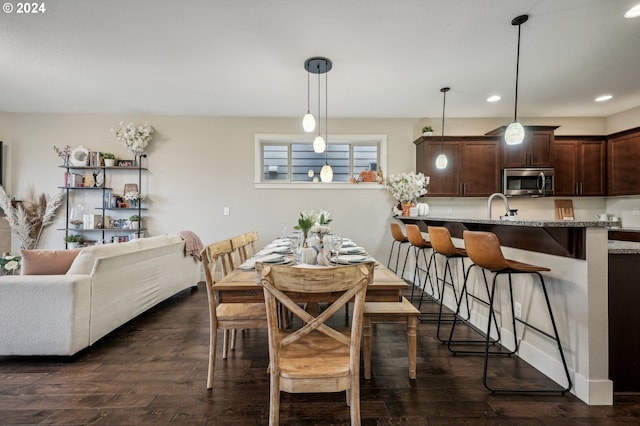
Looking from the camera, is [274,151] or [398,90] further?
[274,151]

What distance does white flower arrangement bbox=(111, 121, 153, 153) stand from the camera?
175 inches

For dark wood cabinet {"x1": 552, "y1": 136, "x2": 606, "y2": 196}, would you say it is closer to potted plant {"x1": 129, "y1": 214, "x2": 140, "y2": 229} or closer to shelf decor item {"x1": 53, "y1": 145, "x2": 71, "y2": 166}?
potted plant {"x1": 129, "y1": 214, "x2": 140, "y2": 229}

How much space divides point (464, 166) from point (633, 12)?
7.86ft

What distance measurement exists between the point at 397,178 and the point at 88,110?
5074mm

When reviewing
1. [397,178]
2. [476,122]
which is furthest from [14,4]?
[476,122]

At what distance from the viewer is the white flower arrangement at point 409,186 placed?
14.1 feet

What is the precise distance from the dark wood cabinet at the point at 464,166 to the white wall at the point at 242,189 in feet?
1.07

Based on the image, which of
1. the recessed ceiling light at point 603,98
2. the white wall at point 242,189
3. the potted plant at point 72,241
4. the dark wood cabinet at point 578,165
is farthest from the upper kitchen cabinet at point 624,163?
the potted plant at point 72,241

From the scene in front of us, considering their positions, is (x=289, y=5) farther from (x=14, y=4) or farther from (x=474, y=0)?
(x=14, y=4)

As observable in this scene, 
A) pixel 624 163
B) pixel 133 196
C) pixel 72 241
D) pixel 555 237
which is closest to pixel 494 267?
pixel 555 237

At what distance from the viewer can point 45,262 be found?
227cm

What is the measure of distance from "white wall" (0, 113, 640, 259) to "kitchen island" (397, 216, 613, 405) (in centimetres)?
266

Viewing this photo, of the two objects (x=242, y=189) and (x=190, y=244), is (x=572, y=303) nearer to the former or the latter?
(x=190, y=244)

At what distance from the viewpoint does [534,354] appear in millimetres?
2059
